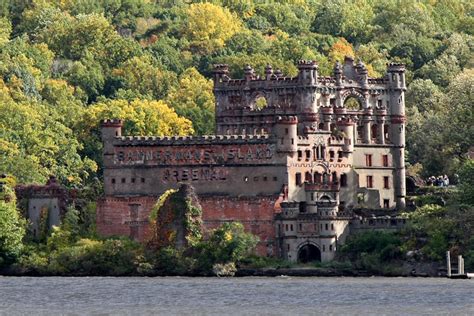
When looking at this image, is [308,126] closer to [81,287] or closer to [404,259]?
[404,259]

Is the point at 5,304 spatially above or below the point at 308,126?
below

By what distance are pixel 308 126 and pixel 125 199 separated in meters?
13.1

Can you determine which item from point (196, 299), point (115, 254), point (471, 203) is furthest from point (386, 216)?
point (196, 299)

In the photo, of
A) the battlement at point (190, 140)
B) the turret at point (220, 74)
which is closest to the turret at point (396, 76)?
the turret at point (220, 74)

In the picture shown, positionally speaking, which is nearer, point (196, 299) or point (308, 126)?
point (196, 299)

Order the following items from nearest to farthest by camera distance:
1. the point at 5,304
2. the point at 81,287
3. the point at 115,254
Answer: the point at 5,304 < the point at 81,287 < the point at 115,254

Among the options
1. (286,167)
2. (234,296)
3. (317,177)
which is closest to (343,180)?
(317,177)

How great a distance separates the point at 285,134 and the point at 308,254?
24.9 ft

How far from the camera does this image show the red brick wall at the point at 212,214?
180 m

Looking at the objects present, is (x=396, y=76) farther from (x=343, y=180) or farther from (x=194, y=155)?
(x=194, y=155)

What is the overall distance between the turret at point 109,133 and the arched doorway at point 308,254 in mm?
13760

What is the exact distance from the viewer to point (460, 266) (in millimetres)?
170375

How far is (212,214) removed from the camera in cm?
18038

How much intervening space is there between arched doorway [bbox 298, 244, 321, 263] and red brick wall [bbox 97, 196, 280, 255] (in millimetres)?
1671
